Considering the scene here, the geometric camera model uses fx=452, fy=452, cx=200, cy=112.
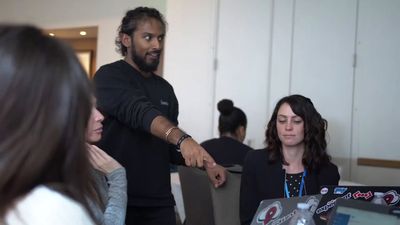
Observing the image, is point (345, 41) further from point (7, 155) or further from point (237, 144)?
point (7, 155)

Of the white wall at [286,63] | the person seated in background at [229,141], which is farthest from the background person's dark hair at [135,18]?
the white wall at [286,63]

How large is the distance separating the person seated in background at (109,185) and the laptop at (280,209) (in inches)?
16.2

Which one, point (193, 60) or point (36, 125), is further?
point (193, 60)

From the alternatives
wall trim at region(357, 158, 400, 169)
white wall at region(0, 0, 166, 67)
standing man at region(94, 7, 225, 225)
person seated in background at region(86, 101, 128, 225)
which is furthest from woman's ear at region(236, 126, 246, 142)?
white wall at region(0, 0, 166, 67)

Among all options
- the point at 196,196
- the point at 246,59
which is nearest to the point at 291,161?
the point at 196,196

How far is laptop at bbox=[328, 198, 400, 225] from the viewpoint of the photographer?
110 cm

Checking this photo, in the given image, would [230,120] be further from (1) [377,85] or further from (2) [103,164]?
(2) [103,164]

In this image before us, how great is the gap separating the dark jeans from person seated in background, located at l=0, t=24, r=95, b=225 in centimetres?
114

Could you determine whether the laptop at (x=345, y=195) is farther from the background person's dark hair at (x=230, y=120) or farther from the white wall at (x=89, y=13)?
the white wall at (x=89, y=13)

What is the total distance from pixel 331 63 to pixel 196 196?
1845mm

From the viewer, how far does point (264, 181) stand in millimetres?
2152

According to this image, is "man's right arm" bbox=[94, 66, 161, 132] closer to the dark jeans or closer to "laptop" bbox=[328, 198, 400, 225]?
the dark jeans

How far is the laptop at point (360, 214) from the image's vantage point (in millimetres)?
1096

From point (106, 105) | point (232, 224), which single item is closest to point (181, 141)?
point (106, 105)
